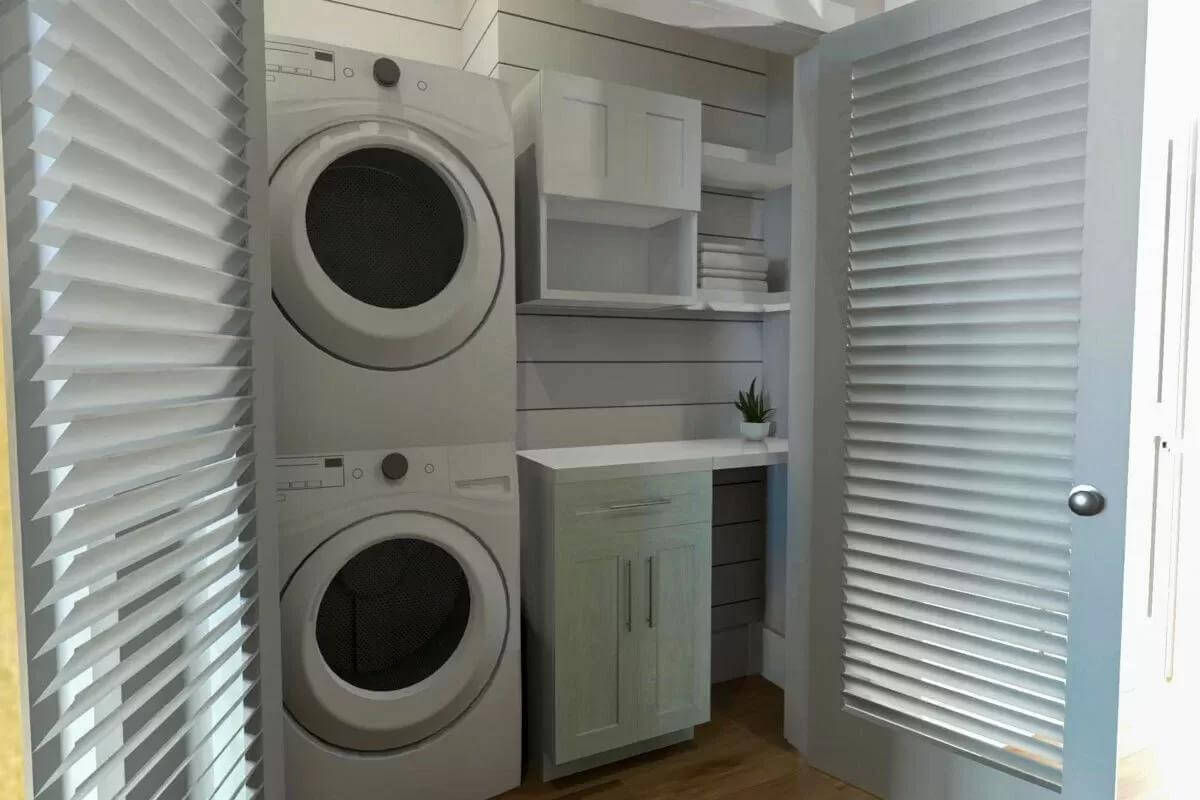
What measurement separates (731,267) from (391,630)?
5.36ft

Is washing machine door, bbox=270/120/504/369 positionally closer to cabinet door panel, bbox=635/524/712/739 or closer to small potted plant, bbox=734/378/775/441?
cabinet door panel, bbox=635/524/712/739

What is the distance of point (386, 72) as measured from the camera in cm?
167

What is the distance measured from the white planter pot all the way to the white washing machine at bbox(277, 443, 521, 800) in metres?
1.00

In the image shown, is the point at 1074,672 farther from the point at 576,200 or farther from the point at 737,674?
the point at 576,200

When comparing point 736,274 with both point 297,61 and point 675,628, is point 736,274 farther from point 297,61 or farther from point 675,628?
point 297,61

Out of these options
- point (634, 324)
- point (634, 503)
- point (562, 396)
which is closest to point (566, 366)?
point (562, 396)

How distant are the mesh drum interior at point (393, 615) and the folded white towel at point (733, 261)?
1341mm

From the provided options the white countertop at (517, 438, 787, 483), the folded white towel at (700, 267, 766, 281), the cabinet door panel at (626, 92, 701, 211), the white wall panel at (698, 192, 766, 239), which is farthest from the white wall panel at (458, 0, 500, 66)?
the white countertop at (517, 438, 787, 483)

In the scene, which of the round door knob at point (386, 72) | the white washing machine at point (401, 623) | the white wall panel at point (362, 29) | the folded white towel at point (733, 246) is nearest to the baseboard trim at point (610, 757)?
the white washing machine at point (401, 623)

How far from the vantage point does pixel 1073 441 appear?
4.93ft

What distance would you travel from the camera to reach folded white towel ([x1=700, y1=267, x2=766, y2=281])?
8.05 feet

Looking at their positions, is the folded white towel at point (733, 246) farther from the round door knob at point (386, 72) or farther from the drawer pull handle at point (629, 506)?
the round door knob at point (386, 72)

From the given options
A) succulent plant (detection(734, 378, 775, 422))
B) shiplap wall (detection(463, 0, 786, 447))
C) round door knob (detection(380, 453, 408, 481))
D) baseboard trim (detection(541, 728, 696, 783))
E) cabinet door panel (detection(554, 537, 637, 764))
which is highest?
shiplap wall (detection(463, 0, 786, 447))

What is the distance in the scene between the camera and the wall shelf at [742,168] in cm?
238
